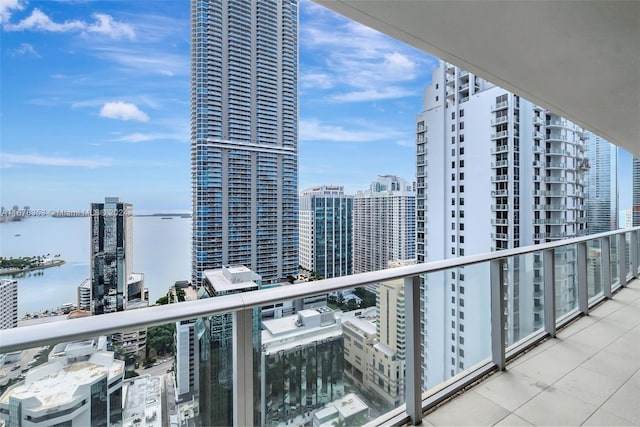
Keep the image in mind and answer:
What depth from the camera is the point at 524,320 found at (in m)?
2.69

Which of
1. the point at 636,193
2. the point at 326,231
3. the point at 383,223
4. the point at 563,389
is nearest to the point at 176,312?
the point at 563,389

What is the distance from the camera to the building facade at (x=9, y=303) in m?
2.10

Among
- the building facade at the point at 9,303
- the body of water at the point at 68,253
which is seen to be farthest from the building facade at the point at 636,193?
the building facade at the point at 9,303

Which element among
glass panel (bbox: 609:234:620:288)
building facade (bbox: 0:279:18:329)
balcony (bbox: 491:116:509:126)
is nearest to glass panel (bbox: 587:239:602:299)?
glass panel (bbox: 609:234:620:288)

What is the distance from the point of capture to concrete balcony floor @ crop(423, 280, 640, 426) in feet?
5.84

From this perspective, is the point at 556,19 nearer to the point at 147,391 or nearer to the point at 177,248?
the point at 147,391

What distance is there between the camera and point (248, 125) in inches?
498

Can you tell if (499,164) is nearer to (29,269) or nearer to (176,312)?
(176,312)

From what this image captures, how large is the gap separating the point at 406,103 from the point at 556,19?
20.6 metres

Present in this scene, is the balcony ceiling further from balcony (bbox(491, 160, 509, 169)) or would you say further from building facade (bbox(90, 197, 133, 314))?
balcony (bbox(491, 160, 509, 169))

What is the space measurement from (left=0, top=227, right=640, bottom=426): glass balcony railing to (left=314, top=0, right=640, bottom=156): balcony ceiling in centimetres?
136

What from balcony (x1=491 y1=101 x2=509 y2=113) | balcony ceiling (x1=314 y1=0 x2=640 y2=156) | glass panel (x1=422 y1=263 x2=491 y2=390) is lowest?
glass panel (x1=422 y1=263 x2=491 y2=390)

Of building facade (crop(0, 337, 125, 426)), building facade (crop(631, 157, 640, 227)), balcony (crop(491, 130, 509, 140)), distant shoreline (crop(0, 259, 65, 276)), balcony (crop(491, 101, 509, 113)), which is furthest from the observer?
balcony (crop(491, 101, 509, 113))

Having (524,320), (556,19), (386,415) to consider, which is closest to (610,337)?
(524,320)
